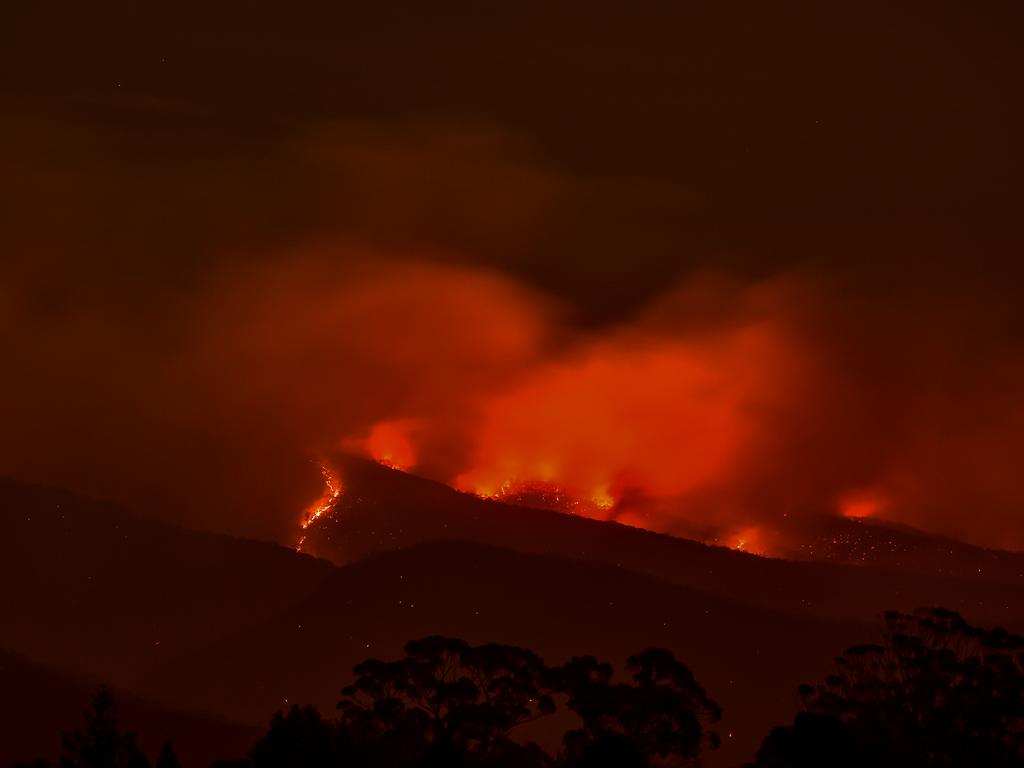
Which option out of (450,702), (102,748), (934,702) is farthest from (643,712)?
(102,748)

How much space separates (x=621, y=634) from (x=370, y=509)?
161ft

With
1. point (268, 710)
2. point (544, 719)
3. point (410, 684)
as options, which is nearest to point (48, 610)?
point (268, 710)

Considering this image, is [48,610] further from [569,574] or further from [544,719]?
[544,719]

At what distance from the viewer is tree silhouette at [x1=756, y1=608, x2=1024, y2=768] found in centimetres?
5959

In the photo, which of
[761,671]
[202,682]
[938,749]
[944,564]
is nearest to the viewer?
[938,749]

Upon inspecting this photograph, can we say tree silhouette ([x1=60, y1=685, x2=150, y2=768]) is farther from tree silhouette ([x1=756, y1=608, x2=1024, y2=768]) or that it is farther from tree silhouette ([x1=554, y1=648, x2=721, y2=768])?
tree silhouette ([x1=756, y1=608, x2=1024, y2=768])

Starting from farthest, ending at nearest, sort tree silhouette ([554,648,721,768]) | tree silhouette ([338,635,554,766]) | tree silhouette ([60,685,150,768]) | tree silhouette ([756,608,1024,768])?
1. tree silhouette ([338,635,554,766])
2. tree silhouette ([554,648,721,768])
3. tree silhouette ([756,608,1024,768])
4. tree silhouette ([60,685,150,768])

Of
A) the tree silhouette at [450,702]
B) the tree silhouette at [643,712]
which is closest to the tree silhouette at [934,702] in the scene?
the tree silhouette at [643,712]

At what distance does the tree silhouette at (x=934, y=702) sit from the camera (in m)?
59.6

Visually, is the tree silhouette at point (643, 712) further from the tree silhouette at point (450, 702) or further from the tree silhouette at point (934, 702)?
the tree silhouette at point (934, 702)

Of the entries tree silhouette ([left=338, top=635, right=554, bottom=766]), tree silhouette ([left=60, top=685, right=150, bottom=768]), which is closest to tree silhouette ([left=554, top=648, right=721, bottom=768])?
tree silhouette ([left=338, top=635, right=554, bottom=766])

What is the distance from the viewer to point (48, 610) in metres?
182

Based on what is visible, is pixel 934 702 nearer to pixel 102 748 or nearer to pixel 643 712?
pixel 643 712

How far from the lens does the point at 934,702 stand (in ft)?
208
